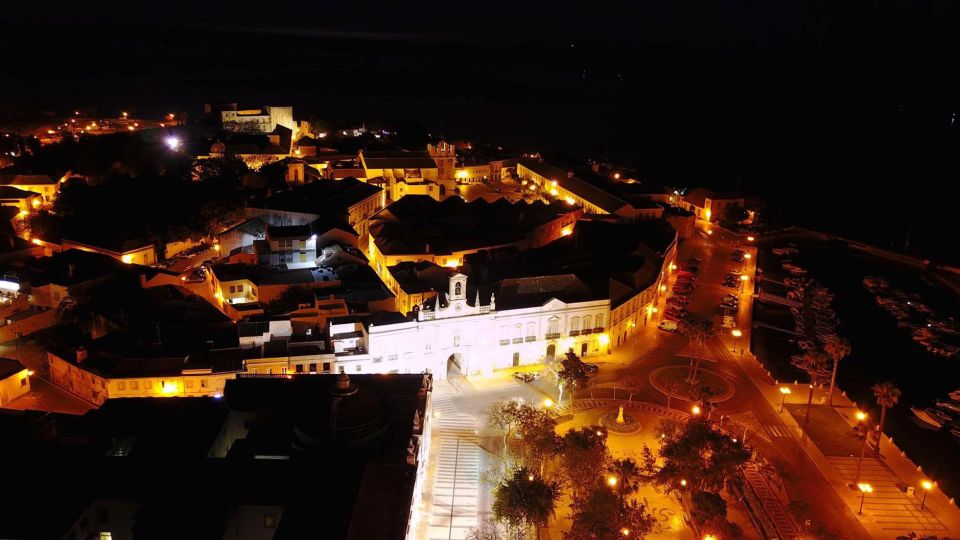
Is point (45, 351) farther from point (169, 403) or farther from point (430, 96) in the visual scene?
point (430, 96)

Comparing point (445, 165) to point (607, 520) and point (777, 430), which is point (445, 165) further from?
point (607, 520)

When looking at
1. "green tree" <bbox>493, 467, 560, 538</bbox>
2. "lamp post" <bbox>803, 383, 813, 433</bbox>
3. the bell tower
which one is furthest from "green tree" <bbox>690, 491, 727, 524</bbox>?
the bell tower

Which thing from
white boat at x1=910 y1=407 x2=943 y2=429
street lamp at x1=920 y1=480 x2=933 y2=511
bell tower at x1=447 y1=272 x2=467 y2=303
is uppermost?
bell tower at x1=447 y1=272 x2=467 y2=303

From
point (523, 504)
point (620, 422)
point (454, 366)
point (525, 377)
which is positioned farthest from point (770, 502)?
point (454, 366)

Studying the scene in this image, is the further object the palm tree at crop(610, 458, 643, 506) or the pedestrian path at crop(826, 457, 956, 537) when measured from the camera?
the pedestrian path at crop(826, 457, 956, 537)

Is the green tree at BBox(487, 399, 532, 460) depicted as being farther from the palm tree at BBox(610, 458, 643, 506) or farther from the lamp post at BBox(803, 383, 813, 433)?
the lamp post at BBox(803, 383, 813, 433)

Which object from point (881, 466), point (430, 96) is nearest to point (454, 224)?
point (881, 466)
